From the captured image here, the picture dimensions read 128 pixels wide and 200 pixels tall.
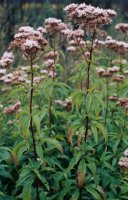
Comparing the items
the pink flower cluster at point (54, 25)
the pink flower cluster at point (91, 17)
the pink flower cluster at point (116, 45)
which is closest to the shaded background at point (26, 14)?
the pink flower cluster at point (116, 45)

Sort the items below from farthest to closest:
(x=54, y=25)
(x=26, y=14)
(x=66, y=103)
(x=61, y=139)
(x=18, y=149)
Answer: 1. (x=26, y=14)
2. (x=66, y=103)
3. (x=54, y=25)
4. (x=61, y=139)
5. (x=18, y=149)

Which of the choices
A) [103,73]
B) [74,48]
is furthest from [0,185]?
[74,48]

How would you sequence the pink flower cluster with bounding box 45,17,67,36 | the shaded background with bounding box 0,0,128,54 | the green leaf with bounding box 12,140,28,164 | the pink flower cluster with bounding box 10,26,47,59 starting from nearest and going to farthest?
the pink flower cluster with bounding box 10,26,47,59 → the green leaf with bounding box 12,140,28,164 → the pink flower cluster with bounding box 45,17,67,36 → the shaded background with bounding box 0,0,128,54

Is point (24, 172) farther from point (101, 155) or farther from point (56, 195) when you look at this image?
point (101, 155)

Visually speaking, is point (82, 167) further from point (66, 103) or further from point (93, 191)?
point (66, 103)

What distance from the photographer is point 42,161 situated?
3939mm

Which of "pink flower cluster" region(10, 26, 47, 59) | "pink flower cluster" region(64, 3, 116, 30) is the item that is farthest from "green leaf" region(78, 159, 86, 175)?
"pink flower cluster" region(64, 3, 116, 30)

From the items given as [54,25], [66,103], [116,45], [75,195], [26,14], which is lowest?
[75,195]

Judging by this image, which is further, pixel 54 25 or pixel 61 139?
pixel 54 25

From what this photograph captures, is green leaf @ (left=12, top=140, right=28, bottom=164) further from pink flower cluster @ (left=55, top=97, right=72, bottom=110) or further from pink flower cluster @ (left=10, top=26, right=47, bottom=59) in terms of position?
pink flower cluster @ (left=55, top=97, right=72, bottom=110)

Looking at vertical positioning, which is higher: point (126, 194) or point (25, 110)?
point (25, 110)

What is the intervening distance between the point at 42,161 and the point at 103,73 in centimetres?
146

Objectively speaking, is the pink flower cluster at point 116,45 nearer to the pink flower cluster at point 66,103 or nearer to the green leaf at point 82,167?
the pink flower cluster at point 66,103

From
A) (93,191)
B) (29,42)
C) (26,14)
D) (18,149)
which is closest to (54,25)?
(29,42)
